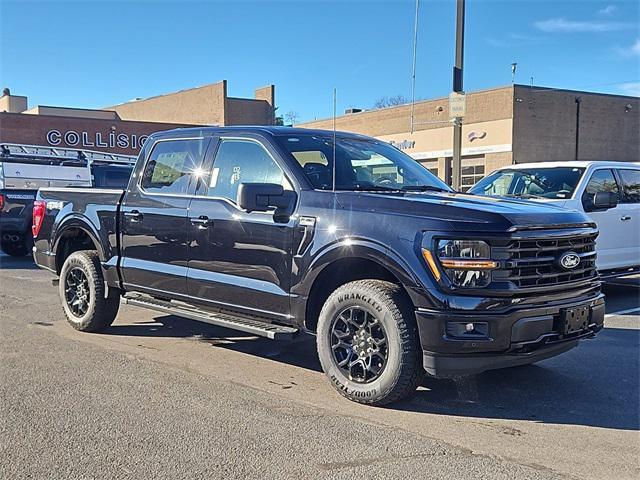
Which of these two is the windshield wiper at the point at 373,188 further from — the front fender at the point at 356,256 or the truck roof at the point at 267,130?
the truck roof at the point at 267,130

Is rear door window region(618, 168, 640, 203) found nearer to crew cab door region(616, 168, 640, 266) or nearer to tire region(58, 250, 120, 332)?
crew cab door region(616, 168, 640, 266)

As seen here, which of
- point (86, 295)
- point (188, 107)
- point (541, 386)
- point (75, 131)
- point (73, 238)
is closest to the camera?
point (541, 386)

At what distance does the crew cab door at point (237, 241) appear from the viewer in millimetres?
5098

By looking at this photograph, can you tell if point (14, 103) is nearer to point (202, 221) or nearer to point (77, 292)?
point (77, 292)

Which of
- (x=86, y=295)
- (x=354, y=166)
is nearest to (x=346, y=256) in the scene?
(x=354, y=166)

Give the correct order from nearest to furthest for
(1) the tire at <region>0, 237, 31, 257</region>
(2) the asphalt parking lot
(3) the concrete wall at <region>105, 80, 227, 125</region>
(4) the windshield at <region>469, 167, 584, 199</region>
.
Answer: (2) the asphalt parking lot
(4) the windshield at <region>469, 167, 584, 199</region>
(1) the tire at <region>0, 237, 31, 257</region>
(3) the concrete wall at <region>105, 80, 227, 125</region>

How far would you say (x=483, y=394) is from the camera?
4922 mm

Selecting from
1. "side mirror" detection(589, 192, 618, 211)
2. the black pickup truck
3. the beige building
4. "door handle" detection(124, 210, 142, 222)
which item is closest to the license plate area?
the black pickup truck

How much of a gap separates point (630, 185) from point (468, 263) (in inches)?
253

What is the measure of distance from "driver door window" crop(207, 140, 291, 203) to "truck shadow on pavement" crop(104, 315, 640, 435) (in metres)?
1.55

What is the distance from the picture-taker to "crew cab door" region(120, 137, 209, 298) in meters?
5.84

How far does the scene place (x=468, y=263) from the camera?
4.19 m

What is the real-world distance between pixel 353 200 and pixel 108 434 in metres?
2.23

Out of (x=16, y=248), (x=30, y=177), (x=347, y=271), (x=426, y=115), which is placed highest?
(x=426, y=115)
